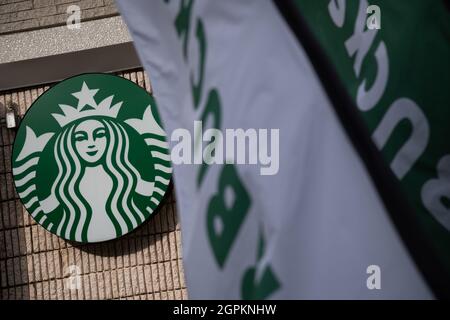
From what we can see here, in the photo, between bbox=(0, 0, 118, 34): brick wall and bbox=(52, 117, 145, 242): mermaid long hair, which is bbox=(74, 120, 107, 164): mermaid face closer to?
bbox=(52, 117, 145, 242): mermaid long hair

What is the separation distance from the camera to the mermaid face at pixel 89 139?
17.3ft

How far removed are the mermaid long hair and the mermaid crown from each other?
0.20ft

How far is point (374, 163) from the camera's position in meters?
1.52

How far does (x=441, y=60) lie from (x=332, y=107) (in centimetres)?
53

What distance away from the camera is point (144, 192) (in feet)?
17.1

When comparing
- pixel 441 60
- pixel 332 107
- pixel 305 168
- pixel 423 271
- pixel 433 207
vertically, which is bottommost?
pixel 423 271

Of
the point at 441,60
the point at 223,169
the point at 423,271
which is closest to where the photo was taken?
the point at 423,271

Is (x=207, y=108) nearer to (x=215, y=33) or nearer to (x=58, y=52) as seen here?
(x=215, y=33)

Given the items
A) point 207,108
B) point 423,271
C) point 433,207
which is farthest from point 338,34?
point 423,271

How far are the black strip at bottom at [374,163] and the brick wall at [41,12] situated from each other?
434 centimetres

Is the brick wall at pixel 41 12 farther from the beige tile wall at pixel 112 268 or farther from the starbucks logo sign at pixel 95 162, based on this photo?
the beige tile wall at pixel 112 268

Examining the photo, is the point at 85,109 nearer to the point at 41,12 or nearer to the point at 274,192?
the point at 41,12

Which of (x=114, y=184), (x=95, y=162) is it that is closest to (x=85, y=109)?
(x=95, y=162)

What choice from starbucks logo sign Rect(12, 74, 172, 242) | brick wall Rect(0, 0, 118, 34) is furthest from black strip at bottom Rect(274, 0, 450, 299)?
brick wall Rect(0, 0, 118, 34)
